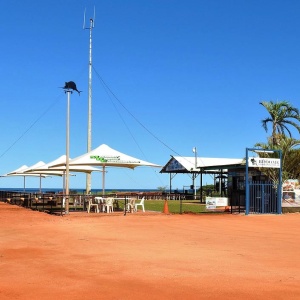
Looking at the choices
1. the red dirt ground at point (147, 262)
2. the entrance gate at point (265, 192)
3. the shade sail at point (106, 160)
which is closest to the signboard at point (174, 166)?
the entrance gate at point (265, 192)

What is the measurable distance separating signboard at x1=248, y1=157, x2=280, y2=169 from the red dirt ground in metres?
A: 7.81

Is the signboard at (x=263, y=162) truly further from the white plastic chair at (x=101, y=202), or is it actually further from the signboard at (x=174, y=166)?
the signboard at (x=174, y=166)

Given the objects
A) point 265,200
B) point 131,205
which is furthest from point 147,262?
point 265,200

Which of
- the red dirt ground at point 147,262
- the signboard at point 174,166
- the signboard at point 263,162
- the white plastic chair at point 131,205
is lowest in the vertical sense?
the red dirt ground at point 147,262

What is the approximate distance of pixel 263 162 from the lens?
984 inches

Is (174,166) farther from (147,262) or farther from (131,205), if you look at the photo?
(147,262)

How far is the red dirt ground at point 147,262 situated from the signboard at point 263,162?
308 inches

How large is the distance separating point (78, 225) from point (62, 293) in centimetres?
1070

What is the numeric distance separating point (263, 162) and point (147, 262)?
16.3 metres

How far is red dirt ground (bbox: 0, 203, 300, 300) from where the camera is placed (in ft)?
23.8

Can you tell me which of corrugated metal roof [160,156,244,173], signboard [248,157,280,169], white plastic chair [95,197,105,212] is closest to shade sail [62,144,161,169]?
white plastic chair [95,197,105,212]

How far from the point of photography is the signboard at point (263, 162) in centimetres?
2489

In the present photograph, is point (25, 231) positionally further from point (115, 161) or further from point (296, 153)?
point (296, 153)

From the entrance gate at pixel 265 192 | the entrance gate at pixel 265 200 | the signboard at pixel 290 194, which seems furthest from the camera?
the signboard at pixel 290 194
